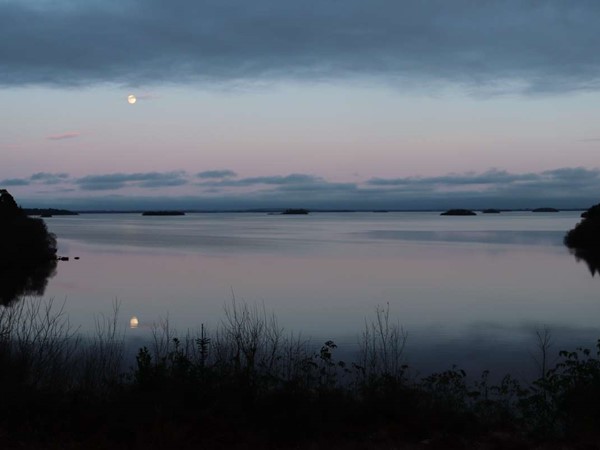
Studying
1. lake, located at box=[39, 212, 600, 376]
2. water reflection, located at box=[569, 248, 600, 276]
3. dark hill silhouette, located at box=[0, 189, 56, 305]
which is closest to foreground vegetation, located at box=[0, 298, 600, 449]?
lake, located at box=[39, 212, 600, 376]

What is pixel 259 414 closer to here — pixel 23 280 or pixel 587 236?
pixel 23 280

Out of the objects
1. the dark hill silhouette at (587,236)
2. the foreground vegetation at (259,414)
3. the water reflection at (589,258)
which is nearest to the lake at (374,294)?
the water reflection at (589,258)

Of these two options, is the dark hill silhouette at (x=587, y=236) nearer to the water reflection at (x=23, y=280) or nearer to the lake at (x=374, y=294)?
the lake at (x=374, y=294)

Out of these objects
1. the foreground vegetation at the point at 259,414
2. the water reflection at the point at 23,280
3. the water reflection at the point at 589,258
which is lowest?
the water reflection at the point at 589,258

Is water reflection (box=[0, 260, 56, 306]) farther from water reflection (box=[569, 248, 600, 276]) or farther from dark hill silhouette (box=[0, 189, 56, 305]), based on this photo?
water reflection (box=[569, 248, 600, 276])

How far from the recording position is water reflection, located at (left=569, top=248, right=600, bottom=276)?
167 ft

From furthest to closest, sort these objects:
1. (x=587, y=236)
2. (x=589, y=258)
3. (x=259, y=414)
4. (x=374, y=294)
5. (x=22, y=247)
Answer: (x=587, y=236) < (x=589, y=258) < (x=22, y=247) < (x=374, y=294) < (x=259, y=414)

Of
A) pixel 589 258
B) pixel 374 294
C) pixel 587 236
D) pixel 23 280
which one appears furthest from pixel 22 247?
pixel 587 236

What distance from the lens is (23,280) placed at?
142 feet

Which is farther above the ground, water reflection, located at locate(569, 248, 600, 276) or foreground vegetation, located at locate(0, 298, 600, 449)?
foreground vegetation, located at locate(0, 298, 600, 449)

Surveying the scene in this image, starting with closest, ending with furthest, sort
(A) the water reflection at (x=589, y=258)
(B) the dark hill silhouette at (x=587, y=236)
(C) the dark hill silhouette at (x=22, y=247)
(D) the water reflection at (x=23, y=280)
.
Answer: (D) the water reflection at (x=23, y=280)
(C) the dark hill silhouette at (x=22, y=247)
(A) the water reflection at (x=589, y=258)
(B) the dark hill silhouette at (x=587, y=236)

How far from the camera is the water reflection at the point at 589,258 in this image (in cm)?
5075

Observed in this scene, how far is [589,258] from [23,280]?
165ft

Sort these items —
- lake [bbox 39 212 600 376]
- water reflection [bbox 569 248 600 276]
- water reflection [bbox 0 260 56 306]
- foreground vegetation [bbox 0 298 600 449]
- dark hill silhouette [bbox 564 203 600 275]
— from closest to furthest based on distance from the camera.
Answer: foreground vegetation [bbox 0 298 600 449], lake [bbox 39 212 600 376], water reflection [bbox 0 260 56 306], water reflection [bbox 569 248 600 276], dark hill silhouette [bbox 564 203 600 275]
